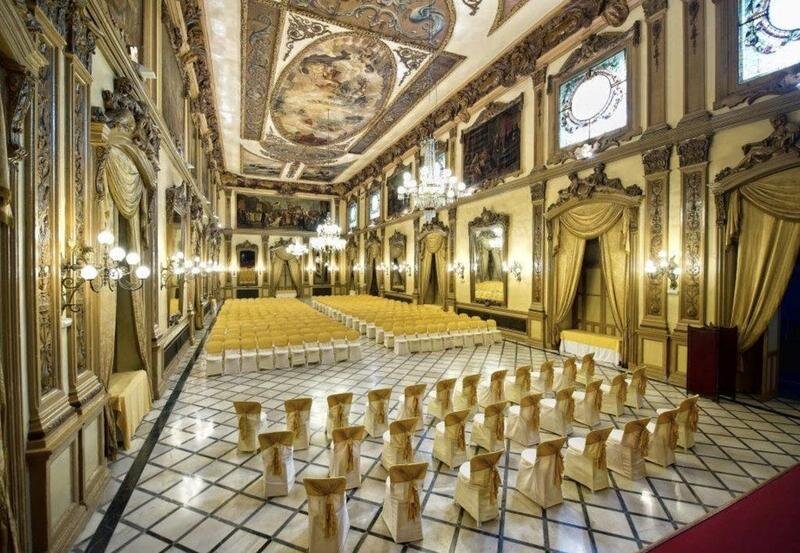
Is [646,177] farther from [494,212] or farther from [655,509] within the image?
[655,509]

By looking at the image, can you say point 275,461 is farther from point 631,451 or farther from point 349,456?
point 631,451

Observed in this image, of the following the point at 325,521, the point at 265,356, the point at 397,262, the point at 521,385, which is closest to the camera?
the point at 325,521

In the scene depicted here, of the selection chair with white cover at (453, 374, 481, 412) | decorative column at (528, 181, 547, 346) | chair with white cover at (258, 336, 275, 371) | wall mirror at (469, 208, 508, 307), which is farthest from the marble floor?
wall mirror at (469, 208, 508, 307)

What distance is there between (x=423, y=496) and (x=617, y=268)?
7.15 metres

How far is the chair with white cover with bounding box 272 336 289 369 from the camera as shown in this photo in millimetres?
8273

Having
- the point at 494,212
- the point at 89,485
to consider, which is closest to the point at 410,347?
the point at 494,212

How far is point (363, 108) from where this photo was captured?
47.3 ft

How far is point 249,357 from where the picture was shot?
8.03 meters

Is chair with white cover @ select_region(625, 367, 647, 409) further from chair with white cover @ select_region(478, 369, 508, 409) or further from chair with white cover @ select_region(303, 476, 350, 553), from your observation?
chair with white cover @ select_region(303, 476, 350, 553)

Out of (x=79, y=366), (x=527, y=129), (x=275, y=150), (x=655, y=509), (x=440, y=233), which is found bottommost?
(x=655, y=509)

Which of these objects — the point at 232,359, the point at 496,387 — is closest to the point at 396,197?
the point at 232,359

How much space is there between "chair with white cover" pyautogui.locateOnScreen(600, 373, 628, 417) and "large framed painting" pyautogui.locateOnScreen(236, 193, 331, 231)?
23560 millimetres

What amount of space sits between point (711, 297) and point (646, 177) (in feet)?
8.82

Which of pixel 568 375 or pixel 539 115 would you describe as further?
pixel 539 115
